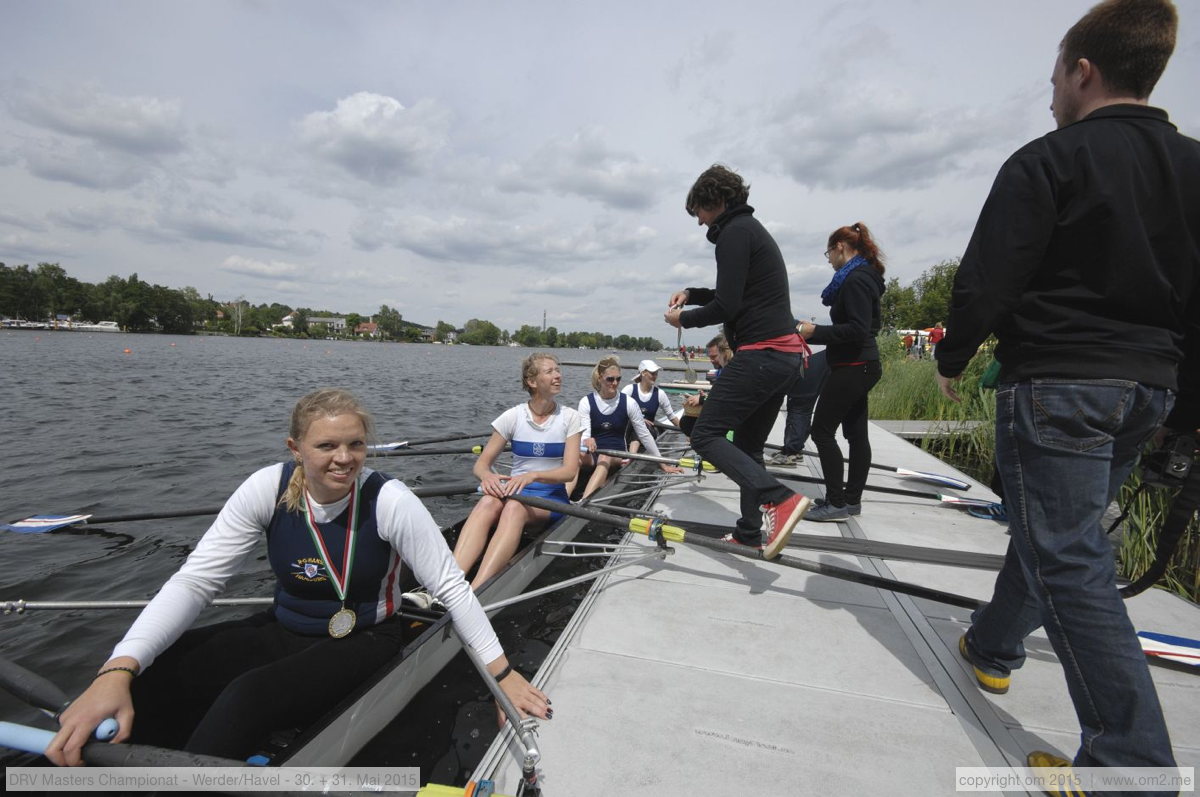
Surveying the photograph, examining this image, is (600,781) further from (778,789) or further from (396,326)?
(396,326)

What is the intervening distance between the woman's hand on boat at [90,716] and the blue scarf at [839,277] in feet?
15.4

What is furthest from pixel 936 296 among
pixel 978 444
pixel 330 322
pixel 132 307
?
pixel 330 322

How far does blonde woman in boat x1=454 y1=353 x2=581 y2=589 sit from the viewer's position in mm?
4039

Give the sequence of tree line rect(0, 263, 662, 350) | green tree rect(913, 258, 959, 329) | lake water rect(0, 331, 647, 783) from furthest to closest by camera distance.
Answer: tree line rect(0, 263, 662, 350) < green tree rect(913, 258, 959, 329) < lake water rect(0, 331, 647, 783)

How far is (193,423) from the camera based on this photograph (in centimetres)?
1292

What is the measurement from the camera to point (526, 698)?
2.14 m

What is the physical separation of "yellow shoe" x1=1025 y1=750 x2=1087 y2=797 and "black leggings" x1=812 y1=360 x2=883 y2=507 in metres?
2.51

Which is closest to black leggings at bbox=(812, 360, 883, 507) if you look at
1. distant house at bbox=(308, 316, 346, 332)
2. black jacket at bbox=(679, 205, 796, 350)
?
black jacket at bbox=(679, 205, 796, 350)

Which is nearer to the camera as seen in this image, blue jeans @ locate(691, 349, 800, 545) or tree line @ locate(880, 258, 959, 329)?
blue jeans @ locate(691, 349, 800, 545)

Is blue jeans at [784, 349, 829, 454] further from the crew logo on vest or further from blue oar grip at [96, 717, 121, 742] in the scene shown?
blue oar grip at [96, 717, 121, 742]

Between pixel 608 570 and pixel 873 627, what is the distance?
5.07 feet

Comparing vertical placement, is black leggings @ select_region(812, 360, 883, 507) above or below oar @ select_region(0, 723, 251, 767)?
above

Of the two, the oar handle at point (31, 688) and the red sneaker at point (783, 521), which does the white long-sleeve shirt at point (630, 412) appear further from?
the oar handle at point (31, 688)

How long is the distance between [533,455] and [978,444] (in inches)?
330
